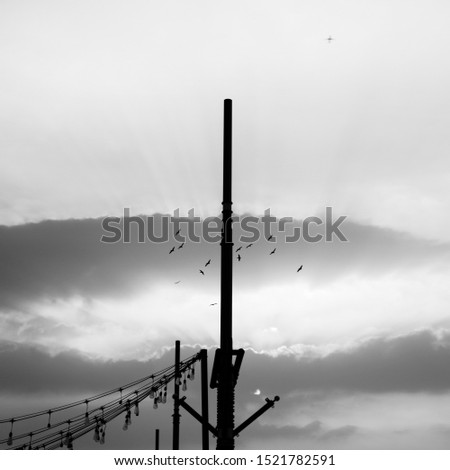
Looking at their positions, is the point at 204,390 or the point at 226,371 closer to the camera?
the point at 226,371

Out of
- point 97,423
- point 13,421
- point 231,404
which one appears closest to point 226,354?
point 231,404

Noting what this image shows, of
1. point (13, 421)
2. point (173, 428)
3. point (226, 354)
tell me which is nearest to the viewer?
point (226, 354)

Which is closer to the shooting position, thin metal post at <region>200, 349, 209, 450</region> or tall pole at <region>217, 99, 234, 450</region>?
tall pole at <region>217, 99, 234, 450</region>

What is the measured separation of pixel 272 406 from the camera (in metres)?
21.7

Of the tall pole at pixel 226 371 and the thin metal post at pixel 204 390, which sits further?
the thin metal post at pixel 204 390

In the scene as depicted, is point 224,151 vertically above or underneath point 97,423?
above

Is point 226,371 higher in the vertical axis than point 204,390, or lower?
lower
